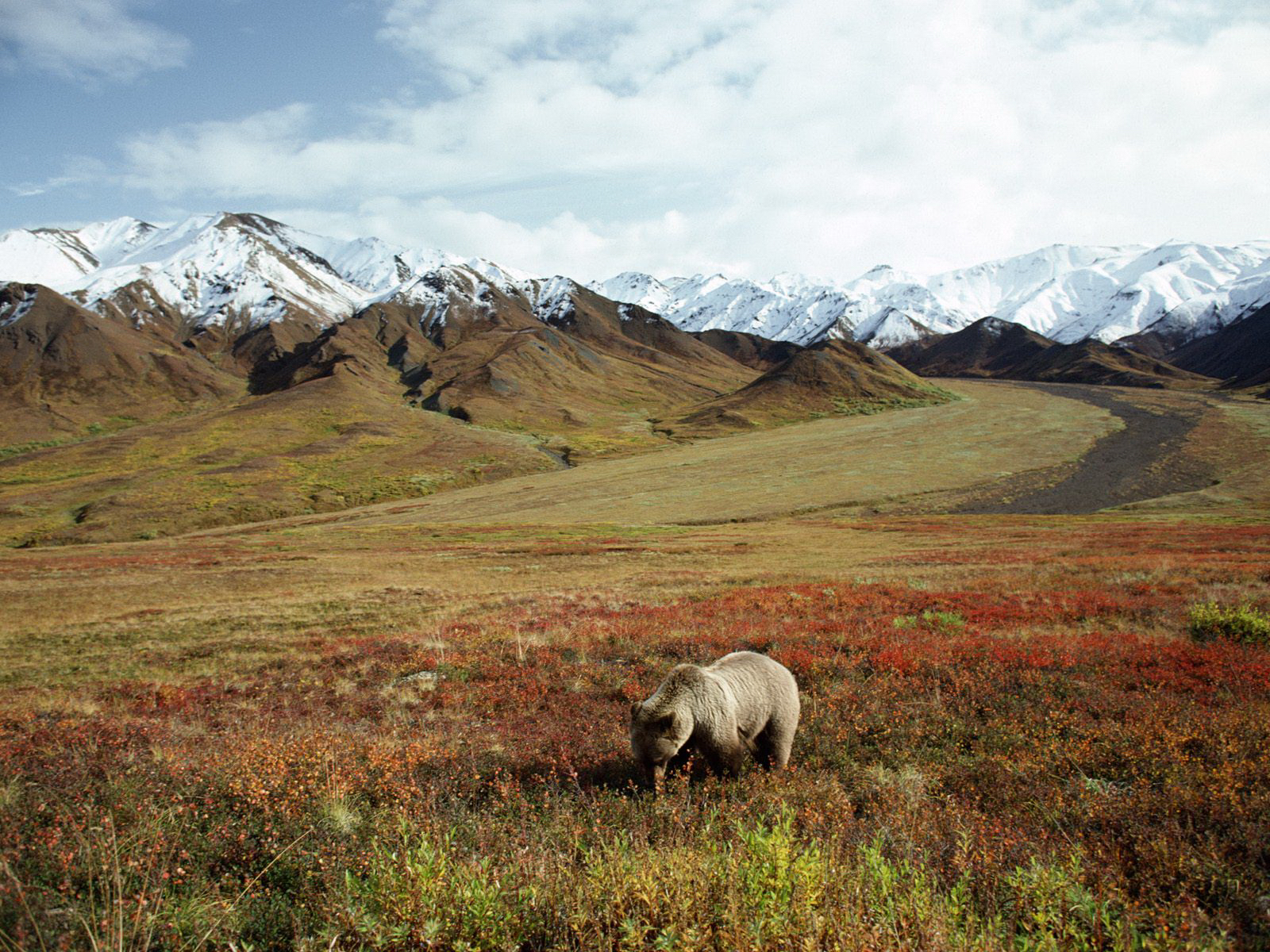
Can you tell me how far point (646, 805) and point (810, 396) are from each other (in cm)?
18109

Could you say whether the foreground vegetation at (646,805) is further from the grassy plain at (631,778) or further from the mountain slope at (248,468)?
the mountain slope at (248,468)

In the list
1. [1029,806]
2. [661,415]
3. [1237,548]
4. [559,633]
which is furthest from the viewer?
[661,415]

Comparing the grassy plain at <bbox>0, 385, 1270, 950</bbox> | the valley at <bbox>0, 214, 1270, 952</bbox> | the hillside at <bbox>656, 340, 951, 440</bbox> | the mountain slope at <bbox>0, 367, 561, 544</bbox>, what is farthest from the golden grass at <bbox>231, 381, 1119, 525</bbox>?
the grassy plain at <bbox>0, 385, 1270, 950</bbox>

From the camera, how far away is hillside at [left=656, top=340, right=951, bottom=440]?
530 ft

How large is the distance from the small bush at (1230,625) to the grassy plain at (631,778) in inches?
36.4

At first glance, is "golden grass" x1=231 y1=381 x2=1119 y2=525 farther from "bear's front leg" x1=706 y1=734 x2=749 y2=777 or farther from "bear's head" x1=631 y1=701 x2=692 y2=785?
"bear's head" x1=631 y1=701 x2=692 y2=785

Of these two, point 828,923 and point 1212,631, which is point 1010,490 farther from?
point 828,923

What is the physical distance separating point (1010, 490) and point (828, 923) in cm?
8553

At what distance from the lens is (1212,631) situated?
41.4ft

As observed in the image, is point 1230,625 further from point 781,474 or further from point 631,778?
point 781,474

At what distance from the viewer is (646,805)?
19.6 ft

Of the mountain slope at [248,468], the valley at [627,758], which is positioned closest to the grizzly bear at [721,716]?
the valley at [627,758]

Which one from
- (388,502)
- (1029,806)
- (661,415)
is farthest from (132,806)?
(661,415)

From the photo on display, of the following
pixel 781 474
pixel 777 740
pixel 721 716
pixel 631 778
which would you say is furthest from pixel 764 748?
pixel 781 474
